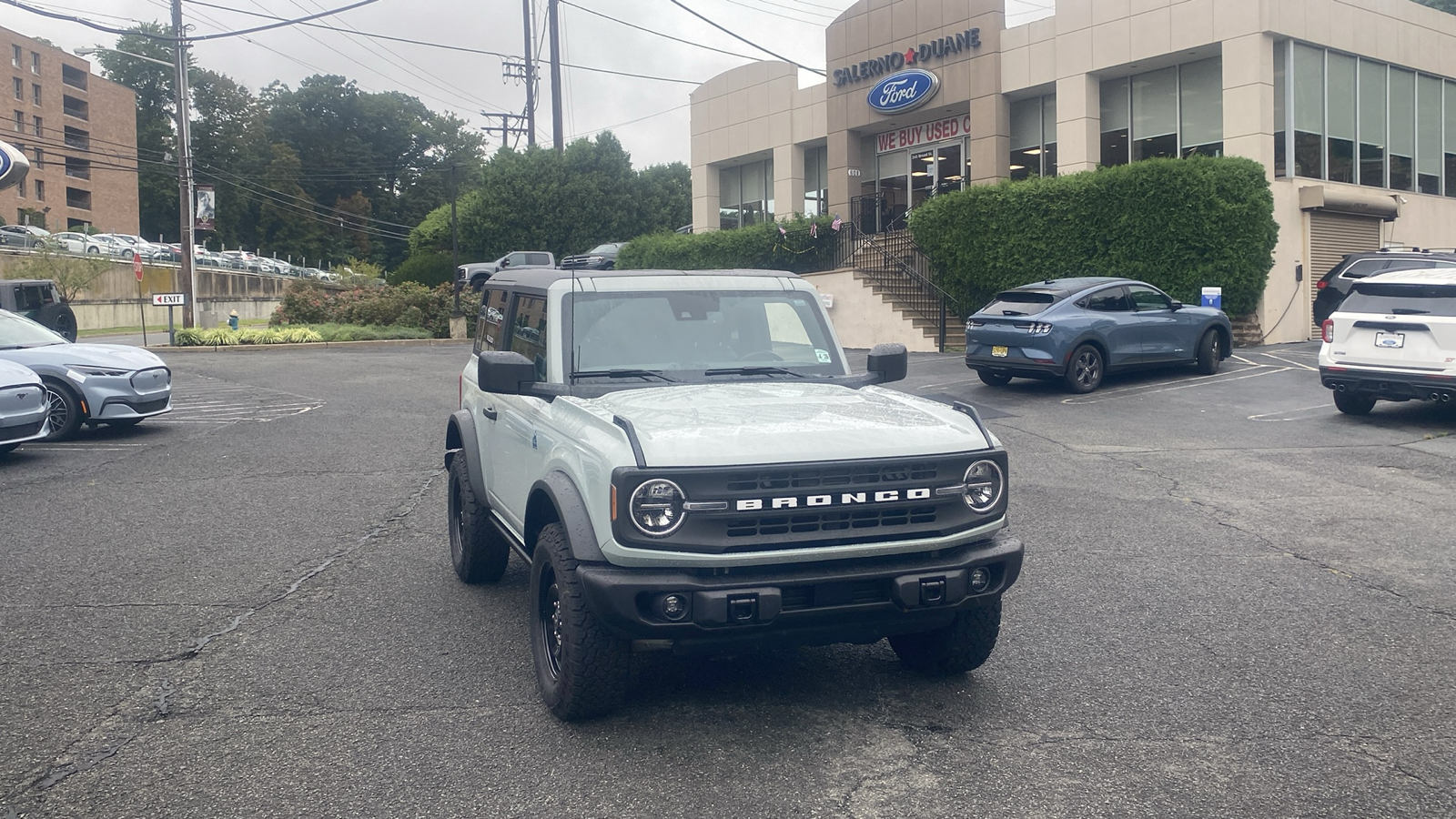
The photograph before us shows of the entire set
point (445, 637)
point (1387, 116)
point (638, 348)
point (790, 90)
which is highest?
point (790, 90)

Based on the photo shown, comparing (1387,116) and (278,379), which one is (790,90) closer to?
(1387,116)

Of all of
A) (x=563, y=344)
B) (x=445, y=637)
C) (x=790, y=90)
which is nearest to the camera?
(x=563, y=344)

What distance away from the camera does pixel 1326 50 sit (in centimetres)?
2450

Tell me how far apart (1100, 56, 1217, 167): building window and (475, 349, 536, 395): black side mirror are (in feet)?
74.8

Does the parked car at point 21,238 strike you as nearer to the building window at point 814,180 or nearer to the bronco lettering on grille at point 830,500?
the building window at point 814,180

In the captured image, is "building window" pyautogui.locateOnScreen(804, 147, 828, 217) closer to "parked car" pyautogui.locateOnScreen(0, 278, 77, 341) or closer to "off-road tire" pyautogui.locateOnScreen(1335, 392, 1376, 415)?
"parked car" pyautogui.locateOnScreen(0, 278, 77, 341)

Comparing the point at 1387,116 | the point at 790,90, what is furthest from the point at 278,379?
the point at 1387,116

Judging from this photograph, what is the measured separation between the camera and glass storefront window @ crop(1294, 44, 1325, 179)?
78.7 feet

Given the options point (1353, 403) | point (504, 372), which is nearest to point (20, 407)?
point (504, 372)

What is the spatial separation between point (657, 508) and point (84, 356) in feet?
39.4

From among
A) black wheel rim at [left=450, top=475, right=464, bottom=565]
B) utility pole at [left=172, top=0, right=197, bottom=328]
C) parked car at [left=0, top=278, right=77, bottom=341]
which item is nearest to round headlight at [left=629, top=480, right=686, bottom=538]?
black wheel rim at [left=450, top=475, right=464, bottom=565]

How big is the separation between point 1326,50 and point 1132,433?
1573 cm

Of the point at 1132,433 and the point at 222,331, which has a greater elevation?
the point at 222,331

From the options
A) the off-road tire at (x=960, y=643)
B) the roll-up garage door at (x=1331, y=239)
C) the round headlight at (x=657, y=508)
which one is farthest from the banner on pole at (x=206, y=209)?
the round headlight at (x=657, y=508)
